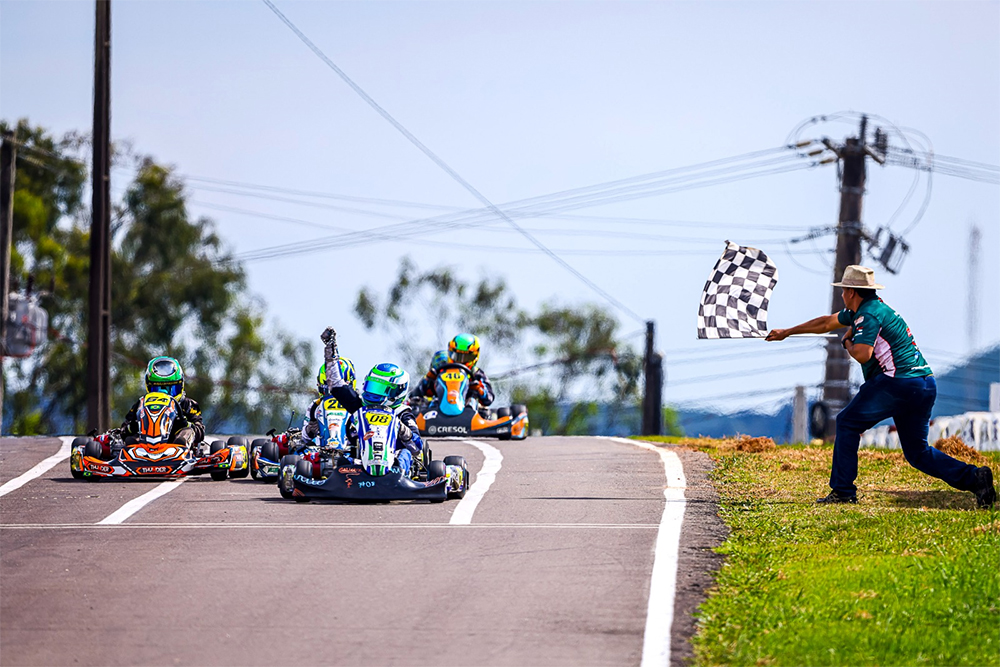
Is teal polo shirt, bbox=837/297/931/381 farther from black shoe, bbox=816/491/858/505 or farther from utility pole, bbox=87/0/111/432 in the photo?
utility pole, bbox=87/0/111/432

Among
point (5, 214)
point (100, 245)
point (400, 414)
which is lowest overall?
point (400, 414)

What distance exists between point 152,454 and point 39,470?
2331 millimetres

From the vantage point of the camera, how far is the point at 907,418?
13.9m

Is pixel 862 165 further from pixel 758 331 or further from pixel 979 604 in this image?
pixel 979 604

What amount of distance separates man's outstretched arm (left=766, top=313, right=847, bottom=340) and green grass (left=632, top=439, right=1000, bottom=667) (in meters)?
1.63

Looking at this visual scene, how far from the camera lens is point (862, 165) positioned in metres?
40.8

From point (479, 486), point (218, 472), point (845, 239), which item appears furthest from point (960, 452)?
point (845, 239)

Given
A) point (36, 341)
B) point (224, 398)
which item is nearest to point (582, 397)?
point (224, 398)

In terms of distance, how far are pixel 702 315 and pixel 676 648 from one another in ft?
22.9

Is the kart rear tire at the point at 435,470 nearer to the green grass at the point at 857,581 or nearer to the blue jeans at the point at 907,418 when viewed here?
the green grass at the point at 857,581

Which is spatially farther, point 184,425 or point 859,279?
point 184,425

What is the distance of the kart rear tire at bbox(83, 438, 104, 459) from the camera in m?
18.5

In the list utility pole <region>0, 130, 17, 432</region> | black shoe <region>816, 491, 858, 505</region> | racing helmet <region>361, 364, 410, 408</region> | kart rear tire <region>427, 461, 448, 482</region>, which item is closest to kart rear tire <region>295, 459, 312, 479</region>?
racing helmet <region>361, 364, 410, 408</region>

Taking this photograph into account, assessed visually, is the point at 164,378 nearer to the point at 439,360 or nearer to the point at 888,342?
the point at 439,360
